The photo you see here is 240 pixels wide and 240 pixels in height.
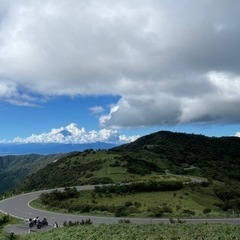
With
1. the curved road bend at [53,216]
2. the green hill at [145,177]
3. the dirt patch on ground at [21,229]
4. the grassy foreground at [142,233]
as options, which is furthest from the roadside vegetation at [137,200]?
the grassy foreground at [142,233]

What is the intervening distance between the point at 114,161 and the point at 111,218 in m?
73.7

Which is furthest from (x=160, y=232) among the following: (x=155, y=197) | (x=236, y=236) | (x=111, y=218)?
(x=155, y=197)

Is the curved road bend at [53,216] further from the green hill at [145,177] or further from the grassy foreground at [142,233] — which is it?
the grassy foreground at [142,233]

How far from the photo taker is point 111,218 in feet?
154

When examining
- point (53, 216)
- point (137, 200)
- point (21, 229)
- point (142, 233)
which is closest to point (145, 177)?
point (137, 200)

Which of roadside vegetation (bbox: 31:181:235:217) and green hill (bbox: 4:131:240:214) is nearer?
roadside vegetation (bbox: 31:181:235:217)

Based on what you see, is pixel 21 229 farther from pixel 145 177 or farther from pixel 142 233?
pixel 145 177

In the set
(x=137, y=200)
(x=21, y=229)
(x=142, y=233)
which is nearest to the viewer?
(x=142, y=233)

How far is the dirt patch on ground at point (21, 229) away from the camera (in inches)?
1559

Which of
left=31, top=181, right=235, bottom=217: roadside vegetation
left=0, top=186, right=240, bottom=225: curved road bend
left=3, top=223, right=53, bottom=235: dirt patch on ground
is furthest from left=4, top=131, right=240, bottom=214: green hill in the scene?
left=3, top=223, right=53, bottom=235: dirt patch on ground

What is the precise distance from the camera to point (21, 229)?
41.3 meters

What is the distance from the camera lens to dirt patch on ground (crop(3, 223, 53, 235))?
39.6 m

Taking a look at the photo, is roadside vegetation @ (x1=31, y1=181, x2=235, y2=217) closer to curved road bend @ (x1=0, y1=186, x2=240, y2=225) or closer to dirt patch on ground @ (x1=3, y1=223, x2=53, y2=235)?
curved road bend @ (x1=0, y1=186, x2=240, y2=225)

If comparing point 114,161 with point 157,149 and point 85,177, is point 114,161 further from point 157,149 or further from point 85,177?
point 157,149
